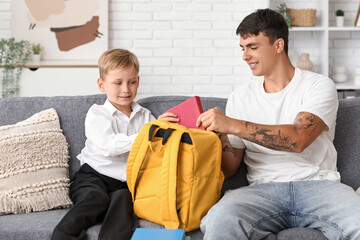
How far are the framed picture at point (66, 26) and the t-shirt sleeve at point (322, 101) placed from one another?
3.02 m

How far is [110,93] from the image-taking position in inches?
89.9

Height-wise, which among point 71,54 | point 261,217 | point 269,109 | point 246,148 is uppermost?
point 71,54

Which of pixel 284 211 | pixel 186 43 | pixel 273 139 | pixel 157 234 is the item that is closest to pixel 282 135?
pixel 273 139

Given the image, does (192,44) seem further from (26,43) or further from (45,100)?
(45,100)

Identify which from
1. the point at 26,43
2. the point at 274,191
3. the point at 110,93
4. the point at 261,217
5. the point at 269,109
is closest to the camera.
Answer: the point at 261,217

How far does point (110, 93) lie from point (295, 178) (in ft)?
3.02

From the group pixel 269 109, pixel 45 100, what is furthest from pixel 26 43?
pixel 269 109

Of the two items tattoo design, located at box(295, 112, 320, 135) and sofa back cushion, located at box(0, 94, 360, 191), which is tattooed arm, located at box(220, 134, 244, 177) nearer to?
sofa back cushion, located at box(0, 94, 360, 191)

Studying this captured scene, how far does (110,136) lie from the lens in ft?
7.07

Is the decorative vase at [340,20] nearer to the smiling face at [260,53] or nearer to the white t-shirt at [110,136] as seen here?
the smiling face at [260,53]

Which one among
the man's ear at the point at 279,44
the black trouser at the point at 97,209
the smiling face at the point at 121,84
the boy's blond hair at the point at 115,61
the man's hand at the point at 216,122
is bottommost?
the black trouser at the point at 97,209

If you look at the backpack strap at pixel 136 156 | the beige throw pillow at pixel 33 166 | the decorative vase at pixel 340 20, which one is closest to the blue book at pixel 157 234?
the backpack strap at pixel 136 156

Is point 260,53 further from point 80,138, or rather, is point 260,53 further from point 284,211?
point 80,138

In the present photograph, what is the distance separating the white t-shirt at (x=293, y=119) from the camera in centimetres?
199
